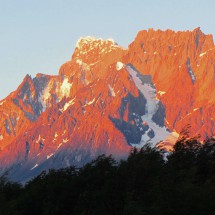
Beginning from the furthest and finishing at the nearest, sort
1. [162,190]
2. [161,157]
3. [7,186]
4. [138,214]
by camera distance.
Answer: [7,186] < [161,157] < [162,190] < [138,214]

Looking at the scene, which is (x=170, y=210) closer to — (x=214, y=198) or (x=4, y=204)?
(x=214, y=198)

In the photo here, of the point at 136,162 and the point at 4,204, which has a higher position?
the point at 136,162

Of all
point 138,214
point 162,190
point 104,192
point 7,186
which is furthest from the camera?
point 7,186

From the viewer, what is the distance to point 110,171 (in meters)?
87.9

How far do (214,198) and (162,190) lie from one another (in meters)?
5.11

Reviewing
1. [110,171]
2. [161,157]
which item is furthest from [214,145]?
[110,171]

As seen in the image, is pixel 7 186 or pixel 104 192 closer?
pixel 104 192

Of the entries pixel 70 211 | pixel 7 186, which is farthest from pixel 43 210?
pixel 7 186

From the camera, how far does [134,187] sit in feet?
261

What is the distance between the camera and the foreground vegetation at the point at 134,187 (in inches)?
2606

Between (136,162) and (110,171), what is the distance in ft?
12.3

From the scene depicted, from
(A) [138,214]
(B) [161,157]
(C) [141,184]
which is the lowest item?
(A) [138,214]

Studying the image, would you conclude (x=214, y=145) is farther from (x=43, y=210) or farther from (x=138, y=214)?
(x=138, y=214)

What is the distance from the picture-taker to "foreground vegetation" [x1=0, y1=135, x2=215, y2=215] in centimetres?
6619
